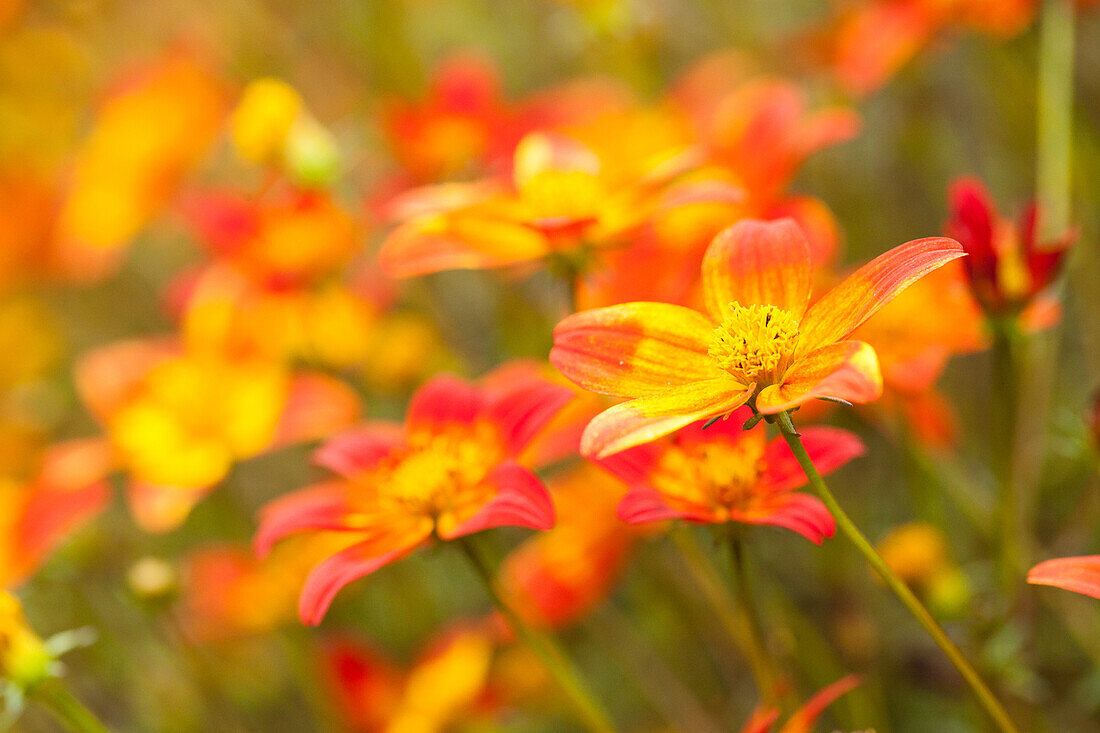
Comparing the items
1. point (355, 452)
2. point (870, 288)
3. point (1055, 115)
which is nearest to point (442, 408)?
point (355, 452)

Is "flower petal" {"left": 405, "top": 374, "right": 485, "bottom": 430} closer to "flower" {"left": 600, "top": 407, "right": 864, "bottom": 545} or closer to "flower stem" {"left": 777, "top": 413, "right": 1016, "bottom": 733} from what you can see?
"flower" {"left": 600, "top": 407, "right": 864, "bottom": 545}

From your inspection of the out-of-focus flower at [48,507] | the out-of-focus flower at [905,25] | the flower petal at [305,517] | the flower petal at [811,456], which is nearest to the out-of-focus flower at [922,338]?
the flower petal at [811,456]

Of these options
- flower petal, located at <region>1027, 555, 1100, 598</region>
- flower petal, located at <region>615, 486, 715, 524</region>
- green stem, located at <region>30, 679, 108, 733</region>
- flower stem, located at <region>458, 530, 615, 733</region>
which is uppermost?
flower petal, located at <region>615, 486, 715, 524</region>

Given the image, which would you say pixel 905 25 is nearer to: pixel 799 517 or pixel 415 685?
pixel 799 517

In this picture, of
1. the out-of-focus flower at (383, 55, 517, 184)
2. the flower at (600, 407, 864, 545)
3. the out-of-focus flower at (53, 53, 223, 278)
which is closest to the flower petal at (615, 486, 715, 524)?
the flower at (600, 407, 864, 545)

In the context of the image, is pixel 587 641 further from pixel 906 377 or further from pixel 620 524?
pixel 906 377

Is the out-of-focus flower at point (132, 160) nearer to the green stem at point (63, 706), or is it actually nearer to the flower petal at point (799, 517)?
the green stem at point (63, 706)
